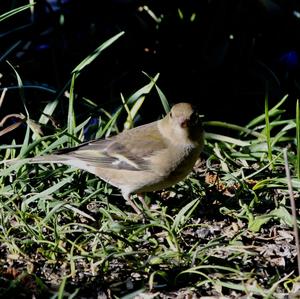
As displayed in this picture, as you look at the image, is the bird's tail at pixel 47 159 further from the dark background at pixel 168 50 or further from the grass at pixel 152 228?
the dark background at pixel 168 50

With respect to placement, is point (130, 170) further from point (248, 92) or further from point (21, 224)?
point (248, 92)

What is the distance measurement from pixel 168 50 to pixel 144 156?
1863mm

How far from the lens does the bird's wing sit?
5082mm

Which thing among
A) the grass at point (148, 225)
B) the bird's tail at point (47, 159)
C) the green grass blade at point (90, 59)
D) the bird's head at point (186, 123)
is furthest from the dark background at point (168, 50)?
the bird's tail at point (47, 159)

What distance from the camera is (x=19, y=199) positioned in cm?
491

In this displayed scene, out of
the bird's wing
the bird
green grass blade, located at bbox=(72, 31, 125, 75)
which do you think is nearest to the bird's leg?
the bird

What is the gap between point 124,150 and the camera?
521 centimetres

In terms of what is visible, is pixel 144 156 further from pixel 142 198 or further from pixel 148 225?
pixel 148 225

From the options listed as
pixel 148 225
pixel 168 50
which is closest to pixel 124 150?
pixel 148 225

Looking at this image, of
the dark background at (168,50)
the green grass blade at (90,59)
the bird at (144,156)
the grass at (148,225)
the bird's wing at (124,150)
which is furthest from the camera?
the dark background at (168,50)

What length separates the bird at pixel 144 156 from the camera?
16.3ft

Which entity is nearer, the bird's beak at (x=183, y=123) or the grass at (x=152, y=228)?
the grass at (x=152, y=228)

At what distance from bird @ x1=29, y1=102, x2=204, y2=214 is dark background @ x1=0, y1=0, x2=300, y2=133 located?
1.32m

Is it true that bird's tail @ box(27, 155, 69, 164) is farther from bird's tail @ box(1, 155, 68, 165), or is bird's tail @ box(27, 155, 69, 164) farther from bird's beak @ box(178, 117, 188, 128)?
bird's beak @ box(178, 117, 188, 128)
